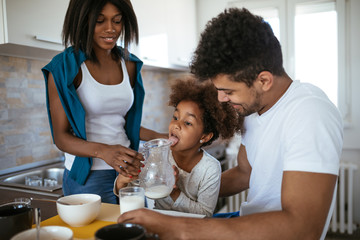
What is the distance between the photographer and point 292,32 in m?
3.19

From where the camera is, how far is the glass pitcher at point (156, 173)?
1.00 m

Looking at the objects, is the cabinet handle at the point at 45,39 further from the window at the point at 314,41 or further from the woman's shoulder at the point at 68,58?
the window at the point at 314,41

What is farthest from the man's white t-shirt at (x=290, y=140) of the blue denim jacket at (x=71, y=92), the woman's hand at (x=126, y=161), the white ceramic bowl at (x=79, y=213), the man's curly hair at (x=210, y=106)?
the blue denim jacket at (x=71, y=92)

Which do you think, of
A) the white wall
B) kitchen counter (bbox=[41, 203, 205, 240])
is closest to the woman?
kitchen counter (bbox=[41, 203, 205, 240])

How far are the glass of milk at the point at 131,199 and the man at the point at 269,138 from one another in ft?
0.32

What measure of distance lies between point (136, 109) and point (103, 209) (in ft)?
2.01

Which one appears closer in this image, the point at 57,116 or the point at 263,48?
the point at 263,48

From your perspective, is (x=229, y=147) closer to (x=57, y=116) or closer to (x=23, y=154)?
(x=23, y=154)

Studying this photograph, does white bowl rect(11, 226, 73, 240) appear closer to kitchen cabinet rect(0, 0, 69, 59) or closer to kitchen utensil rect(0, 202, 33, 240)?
kitchen utensil rect(0, 202, 33, 240)

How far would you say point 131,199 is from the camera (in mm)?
888

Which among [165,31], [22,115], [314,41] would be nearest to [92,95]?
[22,115]

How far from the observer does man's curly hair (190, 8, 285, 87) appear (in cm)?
89

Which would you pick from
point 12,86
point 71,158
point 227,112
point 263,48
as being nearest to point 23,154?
point 12,86

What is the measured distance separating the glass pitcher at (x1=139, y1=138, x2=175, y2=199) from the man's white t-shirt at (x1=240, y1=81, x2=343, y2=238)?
308 millimetres
